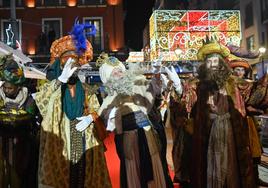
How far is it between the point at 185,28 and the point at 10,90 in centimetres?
1251

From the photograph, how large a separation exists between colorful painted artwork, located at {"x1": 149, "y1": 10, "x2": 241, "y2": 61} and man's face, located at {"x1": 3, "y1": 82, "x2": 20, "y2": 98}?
11764 mm

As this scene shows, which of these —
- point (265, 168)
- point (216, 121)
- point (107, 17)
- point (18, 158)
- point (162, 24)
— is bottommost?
point (265, 168)

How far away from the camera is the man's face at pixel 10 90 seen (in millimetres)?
4980

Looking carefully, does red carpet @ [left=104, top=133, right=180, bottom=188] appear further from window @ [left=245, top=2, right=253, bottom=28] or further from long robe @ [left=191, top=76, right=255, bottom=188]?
window @ [left=245, top=2, right=253, bottom=28]

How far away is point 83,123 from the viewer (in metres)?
4.73

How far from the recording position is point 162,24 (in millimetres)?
16500

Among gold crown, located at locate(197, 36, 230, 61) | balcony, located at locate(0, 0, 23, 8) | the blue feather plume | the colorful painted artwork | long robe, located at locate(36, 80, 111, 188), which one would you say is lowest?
long robe, located at locate(36, 80, 111, 188)

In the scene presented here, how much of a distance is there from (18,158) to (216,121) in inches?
88.7

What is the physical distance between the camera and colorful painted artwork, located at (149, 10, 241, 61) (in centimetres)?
1652

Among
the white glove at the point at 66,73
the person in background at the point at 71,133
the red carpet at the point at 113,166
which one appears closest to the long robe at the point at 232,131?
the person in background at the point at 71,133

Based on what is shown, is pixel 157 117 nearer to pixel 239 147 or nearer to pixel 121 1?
pixel 239 147

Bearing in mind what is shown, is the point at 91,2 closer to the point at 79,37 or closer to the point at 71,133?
the point at 79,37

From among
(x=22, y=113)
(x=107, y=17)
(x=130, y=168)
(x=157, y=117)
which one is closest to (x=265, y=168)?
(x=157, y=117)

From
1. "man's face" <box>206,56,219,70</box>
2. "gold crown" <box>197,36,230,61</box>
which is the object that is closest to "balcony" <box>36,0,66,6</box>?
"gold crown" <box>197,36,230,61</box>
